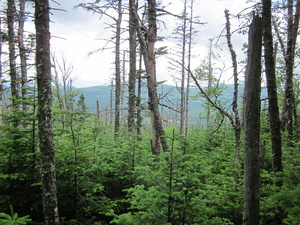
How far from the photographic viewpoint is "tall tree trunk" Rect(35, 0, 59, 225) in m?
4.32

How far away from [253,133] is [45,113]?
166 inches

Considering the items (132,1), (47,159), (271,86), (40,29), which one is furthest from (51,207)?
(132,1)

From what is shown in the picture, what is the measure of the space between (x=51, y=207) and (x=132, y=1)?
6.92 meters

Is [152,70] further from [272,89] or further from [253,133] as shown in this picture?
[253,133]

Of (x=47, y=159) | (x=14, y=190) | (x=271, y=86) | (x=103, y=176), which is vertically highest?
(x=271, y=86)

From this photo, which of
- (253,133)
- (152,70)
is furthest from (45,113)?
(152,70)

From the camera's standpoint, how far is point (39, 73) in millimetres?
4406

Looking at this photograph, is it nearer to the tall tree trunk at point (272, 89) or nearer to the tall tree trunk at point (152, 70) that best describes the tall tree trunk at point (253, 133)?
the tall tree trunk at point (272, 89)

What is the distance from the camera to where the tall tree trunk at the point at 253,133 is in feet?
11.2

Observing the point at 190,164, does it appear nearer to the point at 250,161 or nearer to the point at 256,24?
the point at 250,161

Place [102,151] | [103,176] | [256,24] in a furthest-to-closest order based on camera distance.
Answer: [102,151] → [103,176] → [256,24]

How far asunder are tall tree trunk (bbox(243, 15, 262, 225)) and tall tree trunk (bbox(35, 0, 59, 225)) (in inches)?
155

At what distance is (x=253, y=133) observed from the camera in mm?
3447

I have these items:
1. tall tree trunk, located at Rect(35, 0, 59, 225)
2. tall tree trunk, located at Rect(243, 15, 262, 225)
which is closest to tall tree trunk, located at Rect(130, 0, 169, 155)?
tall tree trunk, located at Rect(35, 0, 59, 225)
